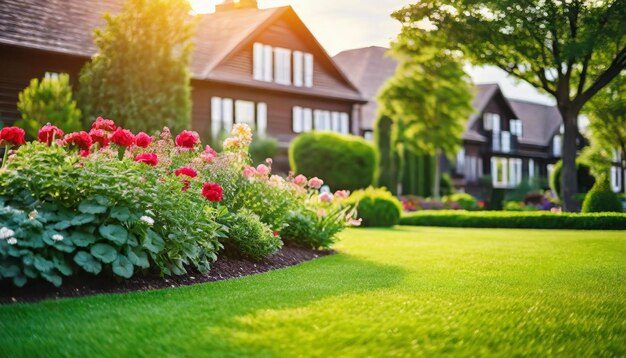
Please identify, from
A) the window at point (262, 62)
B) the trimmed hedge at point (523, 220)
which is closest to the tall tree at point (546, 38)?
the trimmed hedge at point (523, 220)

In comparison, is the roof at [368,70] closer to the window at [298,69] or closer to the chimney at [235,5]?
the chimney at [235,5]

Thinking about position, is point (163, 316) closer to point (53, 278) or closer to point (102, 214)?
point (53, 278)

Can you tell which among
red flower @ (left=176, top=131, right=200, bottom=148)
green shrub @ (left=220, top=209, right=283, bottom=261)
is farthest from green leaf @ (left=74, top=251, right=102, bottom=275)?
red flower @ (left=176, top=131, right=200, bottom=148)

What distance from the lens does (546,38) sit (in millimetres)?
23656

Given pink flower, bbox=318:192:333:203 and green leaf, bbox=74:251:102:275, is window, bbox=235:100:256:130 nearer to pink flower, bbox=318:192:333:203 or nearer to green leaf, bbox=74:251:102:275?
pink flower, bbox=318:192:333:203

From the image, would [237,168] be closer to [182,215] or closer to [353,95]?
[182,215]

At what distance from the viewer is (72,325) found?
577 centimetres

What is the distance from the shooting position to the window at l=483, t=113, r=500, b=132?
54.2 m

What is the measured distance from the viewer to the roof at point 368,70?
45.9 meters

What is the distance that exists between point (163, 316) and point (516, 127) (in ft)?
180

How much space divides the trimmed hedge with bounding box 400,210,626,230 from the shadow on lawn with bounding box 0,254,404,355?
1418 centimetres

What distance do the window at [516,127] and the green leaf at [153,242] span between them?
51622mm

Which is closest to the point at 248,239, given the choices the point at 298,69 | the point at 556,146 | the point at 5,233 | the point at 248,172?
the point at 248,172

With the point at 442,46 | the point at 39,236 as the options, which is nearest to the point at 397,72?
the point at 442,46
